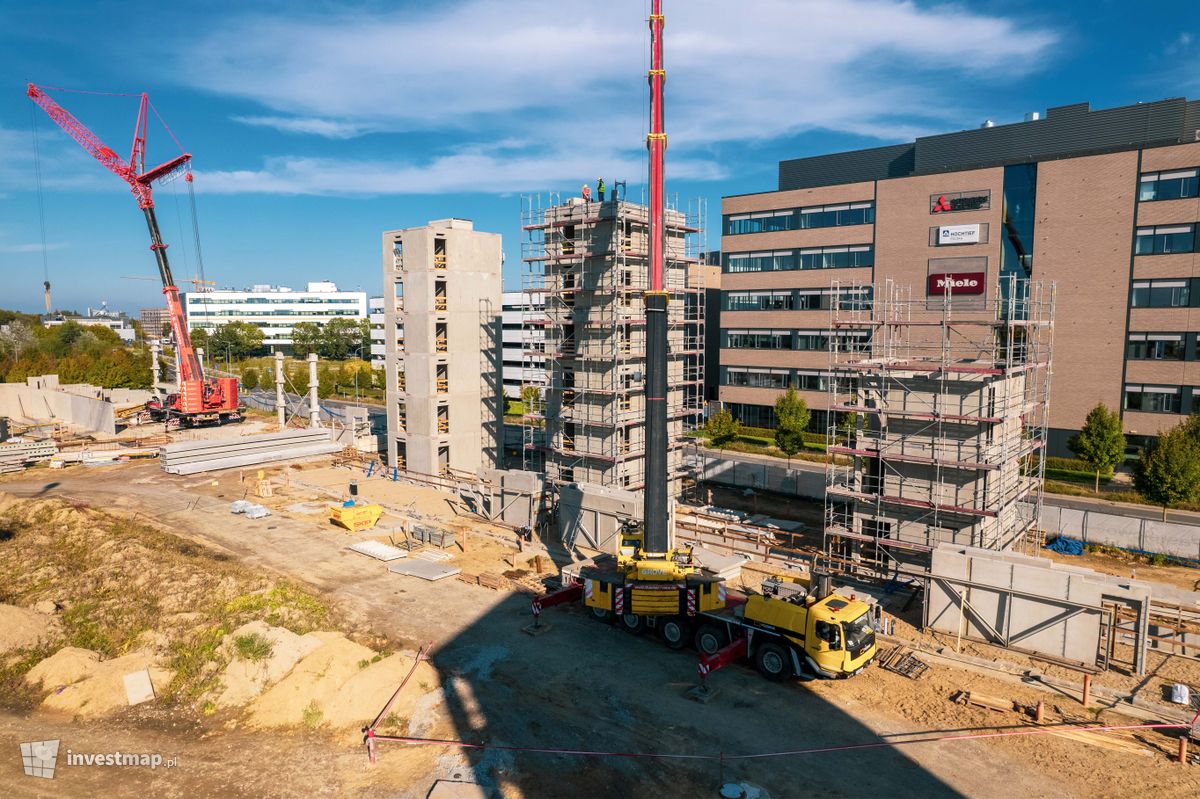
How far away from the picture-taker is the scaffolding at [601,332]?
33625 millimetres

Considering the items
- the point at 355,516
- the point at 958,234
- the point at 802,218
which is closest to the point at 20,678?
the point at 355,516

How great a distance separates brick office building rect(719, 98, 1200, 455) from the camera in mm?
42062

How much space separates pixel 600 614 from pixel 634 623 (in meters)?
1.43

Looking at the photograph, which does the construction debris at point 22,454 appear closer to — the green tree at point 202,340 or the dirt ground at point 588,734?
the dirt ground at point 588,734

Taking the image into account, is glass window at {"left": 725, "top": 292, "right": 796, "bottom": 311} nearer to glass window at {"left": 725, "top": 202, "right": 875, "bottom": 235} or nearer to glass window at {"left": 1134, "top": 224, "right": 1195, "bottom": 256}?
glass window at {"left": 725, "top": 202, "right": 875, "bottom": 235}

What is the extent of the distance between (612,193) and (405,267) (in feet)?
49.7

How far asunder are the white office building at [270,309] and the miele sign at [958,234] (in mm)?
126265

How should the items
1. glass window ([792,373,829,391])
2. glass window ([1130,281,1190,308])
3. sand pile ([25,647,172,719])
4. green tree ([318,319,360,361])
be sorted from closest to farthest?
sand pile ([25,647,172,719]) < glass window ([1130,281,1190,308]) < glass window ([792,373,829,391]) < green tree ([318,319,360,361])

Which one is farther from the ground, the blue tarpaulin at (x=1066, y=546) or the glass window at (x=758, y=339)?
the glass window at (x=758, y=339)

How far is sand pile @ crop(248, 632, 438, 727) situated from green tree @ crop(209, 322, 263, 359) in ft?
366

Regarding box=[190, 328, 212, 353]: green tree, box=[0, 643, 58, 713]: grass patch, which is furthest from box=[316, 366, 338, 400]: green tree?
box=[0, 643, 58, 713]: grass patch

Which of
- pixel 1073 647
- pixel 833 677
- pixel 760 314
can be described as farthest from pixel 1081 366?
pixel 833 677

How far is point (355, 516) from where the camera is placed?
33125 millimetres

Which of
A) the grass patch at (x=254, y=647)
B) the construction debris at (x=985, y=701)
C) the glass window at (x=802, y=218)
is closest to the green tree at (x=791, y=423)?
the glass window at (x=802, y=218)
